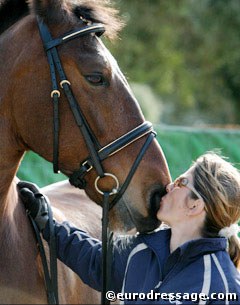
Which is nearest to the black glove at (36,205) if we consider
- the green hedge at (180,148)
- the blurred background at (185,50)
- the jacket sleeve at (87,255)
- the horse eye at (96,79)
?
the jacket sleeve at (87,255)

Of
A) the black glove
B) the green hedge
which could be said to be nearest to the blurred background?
the green hedge

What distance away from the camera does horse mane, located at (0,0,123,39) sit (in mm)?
3396

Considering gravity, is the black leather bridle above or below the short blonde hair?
above

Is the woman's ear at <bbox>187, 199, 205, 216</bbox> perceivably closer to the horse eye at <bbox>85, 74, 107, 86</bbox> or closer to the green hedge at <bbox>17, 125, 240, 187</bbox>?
the horse eye at <bbox>85, 74, 107, 86</bbox>

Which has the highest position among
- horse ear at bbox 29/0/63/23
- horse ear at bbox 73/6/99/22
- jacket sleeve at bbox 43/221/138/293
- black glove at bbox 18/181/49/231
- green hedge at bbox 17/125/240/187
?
horse ear at bbox 29/0/63/23

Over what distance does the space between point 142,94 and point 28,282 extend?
11990 millimetres

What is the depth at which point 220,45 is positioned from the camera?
21.3 m

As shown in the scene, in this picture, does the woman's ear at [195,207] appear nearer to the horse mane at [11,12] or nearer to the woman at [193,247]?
the woman at [193,247]

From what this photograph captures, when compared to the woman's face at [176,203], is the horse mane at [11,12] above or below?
above

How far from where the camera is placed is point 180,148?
274 inches

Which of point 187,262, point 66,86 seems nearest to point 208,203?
point 187,262

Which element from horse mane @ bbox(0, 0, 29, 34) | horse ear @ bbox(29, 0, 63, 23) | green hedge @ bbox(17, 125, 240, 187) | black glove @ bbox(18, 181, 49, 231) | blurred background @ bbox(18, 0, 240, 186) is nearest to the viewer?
horse ear @ bbox(29, 0, 63, 23)

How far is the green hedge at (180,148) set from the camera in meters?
6.60

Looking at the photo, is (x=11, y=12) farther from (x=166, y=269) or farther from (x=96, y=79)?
(x=166, y=269)
